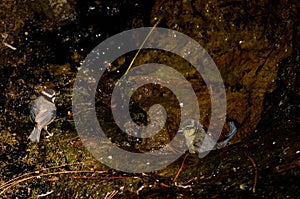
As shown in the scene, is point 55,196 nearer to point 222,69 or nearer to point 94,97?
point 94,97

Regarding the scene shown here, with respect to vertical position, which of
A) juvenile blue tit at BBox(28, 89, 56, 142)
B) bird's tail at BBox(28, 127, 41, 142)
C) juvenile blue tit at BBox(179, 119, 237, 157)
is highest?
juvenile blue tit at BBox(28, 89, 56, 142)

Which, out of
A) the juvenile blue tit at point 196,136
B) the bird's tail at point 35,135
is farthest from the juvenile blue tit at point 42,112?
the juvenile blue tit at point 196,136

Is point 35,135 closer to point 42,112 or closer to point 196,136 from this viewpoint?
point 42,112

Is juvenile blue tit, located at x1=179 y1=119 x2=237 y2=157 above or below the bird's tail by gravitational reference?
below

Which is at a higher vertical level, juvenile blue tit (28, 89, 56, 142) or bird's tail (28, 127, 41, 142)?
juvenile blue tit (28, 89, 56, 142)

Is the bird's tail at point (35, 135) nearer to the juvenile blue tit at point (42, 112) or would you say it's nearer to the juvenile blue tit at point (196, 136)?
the juvenile blue tit at point (42, 112)

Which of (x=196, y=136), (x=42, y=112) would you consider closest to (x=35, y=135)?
(x=42, y=112)

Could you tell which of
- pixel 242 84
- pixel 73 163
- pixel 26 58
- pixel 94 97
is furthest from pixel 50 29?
pixel 242 84

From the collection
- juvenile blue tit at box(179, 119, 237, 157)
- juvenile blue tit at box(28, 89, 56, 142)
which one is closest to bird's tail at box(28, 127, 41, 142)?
juvenile blue tit at box(28, 89, 56, 142)

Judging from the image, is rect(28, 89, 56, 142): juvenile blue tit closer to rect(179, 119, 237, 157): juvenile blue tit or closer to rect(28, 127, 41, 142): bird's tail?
rect(28, 127, 41, 142): bird's tail
